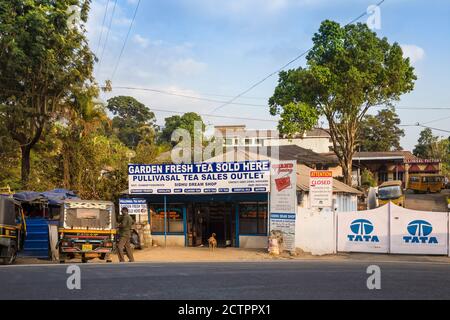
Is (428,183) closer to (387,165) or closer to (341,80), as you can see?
(387,165)

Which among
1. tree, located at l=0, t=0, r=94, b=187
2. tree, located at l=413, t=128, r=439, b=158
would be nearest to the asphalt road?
tree, located at l=0, t=0, r=94, b=187

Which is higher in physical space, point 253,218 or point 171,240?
point 253,218

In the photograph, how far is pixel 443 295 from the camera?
10.4 meters

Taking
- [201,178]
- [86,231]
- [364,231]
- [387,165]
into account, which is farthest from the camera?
[387,165]

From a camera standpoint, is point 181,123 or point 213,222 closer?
point 213,222

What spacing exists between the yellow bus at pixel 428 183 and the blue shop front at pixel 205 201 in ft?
123

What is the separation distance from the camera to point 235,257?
22719 mm

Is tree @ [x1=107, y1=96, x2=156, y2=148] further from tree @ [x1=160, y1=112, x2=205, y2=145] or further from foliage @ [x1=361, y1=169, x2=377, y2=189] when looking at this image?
foliage @ [x1=361, y1=169, x2=377, y2=189]

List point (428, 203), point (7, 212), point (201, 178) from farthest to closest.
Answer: point (428, 203)
point (201, 178)
point (7, 212)

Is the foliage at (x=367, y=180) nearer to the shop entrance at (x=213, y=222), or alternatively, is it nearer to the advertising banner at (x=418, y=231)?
the shop entrance at (x=213, y=222)

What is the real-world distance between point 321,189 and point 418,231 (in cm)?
422

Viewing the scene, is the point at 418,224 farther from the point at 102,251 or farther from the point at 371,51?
the point at 371,51

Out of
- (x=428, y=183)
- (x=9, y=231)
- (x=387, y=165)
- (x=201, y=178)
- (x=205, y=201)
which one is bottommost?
(x=9, y=231)

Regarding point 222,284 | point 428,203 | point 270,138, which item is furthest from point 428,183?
point 222,284
